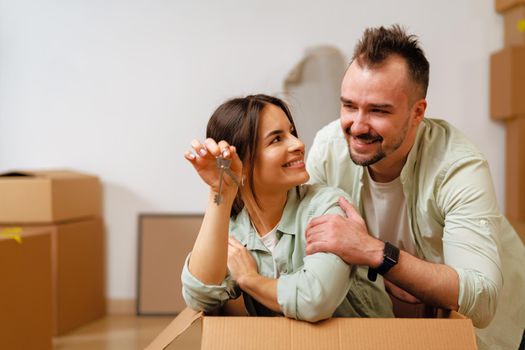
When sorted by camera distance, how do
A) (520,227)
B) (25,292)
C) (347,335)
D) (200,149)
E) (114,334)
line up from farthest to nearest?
(520,227), (114,334), (25,292), (200,149), (347,335)

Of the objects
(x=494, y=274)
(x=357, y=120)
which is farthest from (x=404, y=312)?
(x=357, y=120)

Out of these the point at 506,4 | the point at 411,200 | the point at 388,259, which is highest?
the point at 506,4

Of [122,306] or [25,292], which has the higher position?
[25,292]

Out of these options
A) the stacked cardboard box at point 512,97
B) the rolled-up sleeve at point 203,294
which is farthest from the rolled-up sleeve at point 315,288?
the stacked cardboard box at point 512,97

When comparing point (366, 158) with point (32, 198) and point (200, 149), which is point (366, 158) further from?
point (32, 198)

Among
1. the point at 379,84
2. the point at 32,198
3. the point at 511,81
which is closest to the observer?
the point at 379,84

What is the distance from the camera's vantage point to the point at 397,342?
1.17 metres

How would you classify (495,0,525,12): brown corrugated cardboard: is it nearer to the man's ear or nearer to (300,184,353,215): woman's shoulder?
the man's ear

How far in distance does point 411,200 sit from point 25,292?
1.31 metres

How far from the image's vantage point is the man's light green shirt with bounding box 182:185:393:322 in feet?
4.21

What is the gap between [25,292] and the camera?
2209 mm

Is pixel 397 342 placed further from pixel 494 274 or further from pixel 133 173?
pixel 133 173

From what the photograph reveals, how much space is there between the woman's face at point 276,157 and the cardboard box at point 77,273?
1.78 meters

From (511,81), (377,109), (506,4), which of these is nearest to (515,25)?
(506,4)
